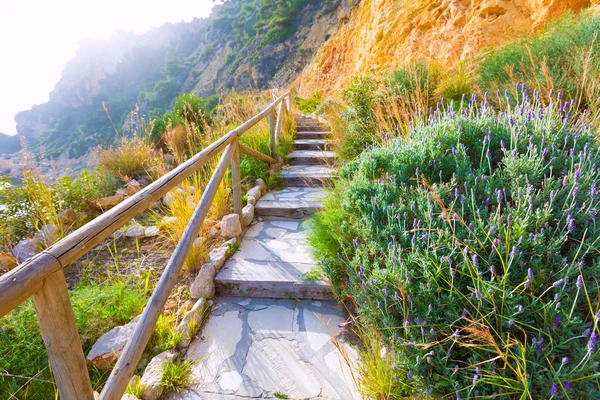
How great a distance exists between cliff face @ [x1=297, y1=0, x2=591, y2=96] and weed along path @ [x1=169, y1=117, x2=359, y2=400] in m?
5.57

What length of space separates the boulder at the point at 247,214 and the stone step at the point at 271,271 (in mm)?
288

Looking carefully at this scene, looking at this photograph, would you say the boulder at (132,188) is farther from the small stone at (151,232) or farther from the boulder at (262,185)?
the boulder at (262,185)

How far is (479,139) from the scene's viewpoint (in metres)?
2.17

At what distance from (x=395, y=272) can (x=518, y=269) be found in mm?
543

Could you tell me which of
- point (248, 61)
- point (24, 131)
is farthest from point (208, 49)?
point (24, 131)

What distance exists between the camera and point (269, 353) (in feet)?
6.23

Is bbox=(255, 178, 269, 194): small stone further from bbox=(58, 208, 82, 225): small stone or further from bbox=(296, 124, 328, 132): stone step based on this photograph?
bbox=(296, 124, 328, 132): stone step

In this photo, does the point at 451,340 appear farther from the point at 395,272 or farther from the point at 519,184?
the point at 519,184

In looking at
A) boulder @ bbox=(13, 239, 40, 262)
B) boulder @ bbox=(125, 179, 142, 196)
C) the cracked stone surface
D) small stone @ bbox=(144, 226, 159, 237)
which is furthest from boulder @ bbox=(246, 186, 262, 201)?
boulder @ bbox=(13, 239, 40, 262)

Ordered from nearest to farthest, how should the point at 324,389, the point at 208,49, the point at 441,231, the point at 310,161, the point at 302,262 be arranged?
A: the point at 441,231 → the point at 324,389 → the point at 302,262 → the point at 310,161 → the point at 208,49

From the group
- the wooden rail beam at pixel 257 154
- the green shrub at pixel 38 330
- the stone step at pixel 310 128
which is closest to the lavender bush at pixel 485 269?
the green shrub at pixel 38 330

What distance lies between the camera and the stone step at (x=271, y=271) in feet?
7.80

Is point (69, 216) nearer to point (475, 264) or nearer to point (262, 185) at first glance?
point (262, 185)

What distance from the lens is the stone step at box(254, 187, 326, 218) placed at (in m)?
3.67
